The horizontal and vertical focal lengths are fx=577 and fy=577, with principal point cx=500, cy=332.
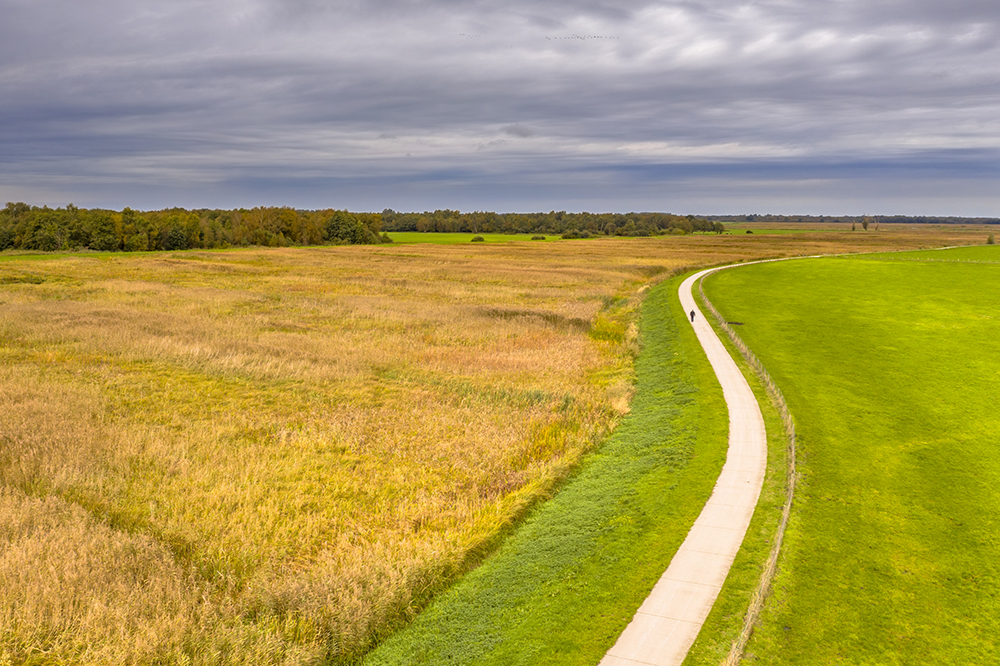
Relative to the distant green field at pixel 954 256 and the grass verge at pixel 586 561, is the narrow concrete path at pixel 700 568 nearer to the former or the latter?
the grass verge at pixel 586 561

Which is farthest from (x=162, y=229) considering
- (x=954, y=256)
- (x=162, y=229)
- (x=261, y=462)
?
(x=954, y=256)

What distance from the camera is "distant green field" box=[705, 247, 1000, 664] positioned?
9.88 metres

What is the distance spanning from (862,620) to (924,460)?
8.90m

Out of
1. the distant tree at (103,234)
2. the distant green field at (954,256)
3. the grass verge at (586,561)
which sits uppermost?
the distant tree at (103,234)

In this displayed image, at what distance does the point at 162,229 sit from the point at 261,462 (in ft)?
432

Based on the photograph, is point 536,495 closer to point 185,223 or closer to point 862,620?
point 862,620

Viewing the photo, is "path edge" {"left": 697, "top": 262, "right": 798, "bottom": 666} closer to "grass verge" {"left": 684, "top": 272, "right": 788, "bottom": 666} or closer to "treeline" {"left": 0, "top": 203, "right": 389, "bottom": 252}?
"grass verge" {"left": 684, "top": 272, "right": 788, "bottom": 666}

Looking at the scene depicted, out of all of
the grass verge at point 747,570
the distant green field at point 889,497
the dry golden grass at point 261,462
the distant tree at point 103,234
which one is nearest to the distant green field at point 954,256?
the distant green field at point 889,497

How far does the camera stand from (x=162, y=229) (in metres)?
128

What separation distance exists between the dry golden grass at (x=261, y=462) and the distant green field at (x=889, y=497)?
673 centimetres

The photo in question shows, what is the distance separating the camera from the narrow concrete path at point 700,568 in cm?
975

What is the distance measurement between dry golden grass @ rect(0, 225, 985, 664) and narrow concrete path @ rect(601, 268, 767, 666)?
4.25 metres

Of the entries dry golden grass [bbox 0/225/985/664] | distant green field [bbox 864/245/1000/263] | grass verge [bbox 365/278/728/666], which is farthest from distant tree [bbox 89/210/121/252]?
distant green field [bbox 864/245/1000/263]

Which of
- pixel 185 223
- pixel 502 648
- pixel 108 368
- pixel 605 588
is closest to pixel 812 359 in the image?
pixel 605 588
